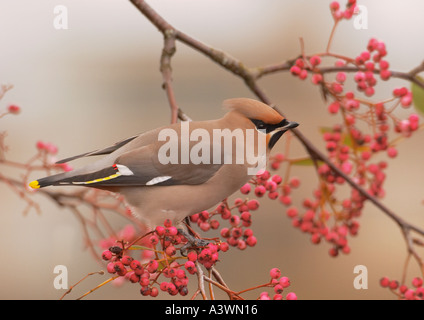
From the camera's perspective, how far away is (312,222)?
87.6 inches

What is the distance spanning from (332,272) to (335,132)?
14.2 feet

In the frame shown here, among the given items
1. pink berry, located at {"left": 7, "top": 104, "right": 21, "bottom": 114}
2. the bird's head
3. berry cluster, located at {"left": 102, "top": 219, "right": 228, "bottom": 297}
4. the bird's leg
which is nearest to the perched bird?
the bird's head

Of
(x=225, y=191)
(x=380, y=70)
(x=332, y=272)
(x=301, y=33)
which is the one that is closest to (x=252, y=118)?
(x=225, y=191)

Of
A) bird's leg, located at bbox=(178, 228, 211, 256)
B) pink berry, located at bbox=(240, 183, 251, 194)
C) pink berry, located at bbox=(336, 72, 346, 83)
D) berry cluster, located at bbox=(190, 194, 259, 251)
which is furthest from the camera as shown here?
pink berry, located at bbox=(336, 72, 346, 83)

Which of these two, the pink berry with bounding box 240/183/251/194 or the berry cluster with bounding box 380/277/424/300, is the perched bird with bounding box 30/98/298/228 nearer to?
the pink berry with bounding box 240/183/251/194

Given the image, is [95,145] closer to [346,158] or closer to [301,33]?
[301,33]

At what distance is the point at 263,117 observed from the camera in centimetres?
174

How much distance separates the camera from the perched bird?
5.61 feet

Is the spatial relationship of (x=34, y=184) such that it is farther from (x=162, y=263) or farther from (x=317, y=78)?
(x=317, y=78)

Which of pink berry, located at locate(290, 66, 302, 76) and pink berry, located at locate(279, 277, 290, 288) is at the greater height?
pink berry, located at locate(290, 66, 302, 76)

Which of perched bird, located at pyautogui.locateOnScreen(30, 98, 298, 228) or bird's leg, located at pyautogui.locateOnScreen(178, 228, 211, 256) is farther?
perched bird, located at pyautogui.locateOnScreen(30, 98, 298, 228)

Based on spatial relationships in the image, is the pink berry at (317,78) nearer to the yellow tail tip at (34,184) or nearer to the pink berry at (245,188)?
the pink berry at (245,188)

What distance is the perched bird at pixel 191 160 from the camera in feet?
5.61

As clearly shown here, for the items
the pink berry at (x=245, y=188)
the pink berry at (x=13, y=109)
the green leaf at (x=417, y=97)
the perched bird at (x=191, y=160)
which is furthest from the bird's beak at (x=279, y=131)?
the pink berry at (x=13, y=109)
